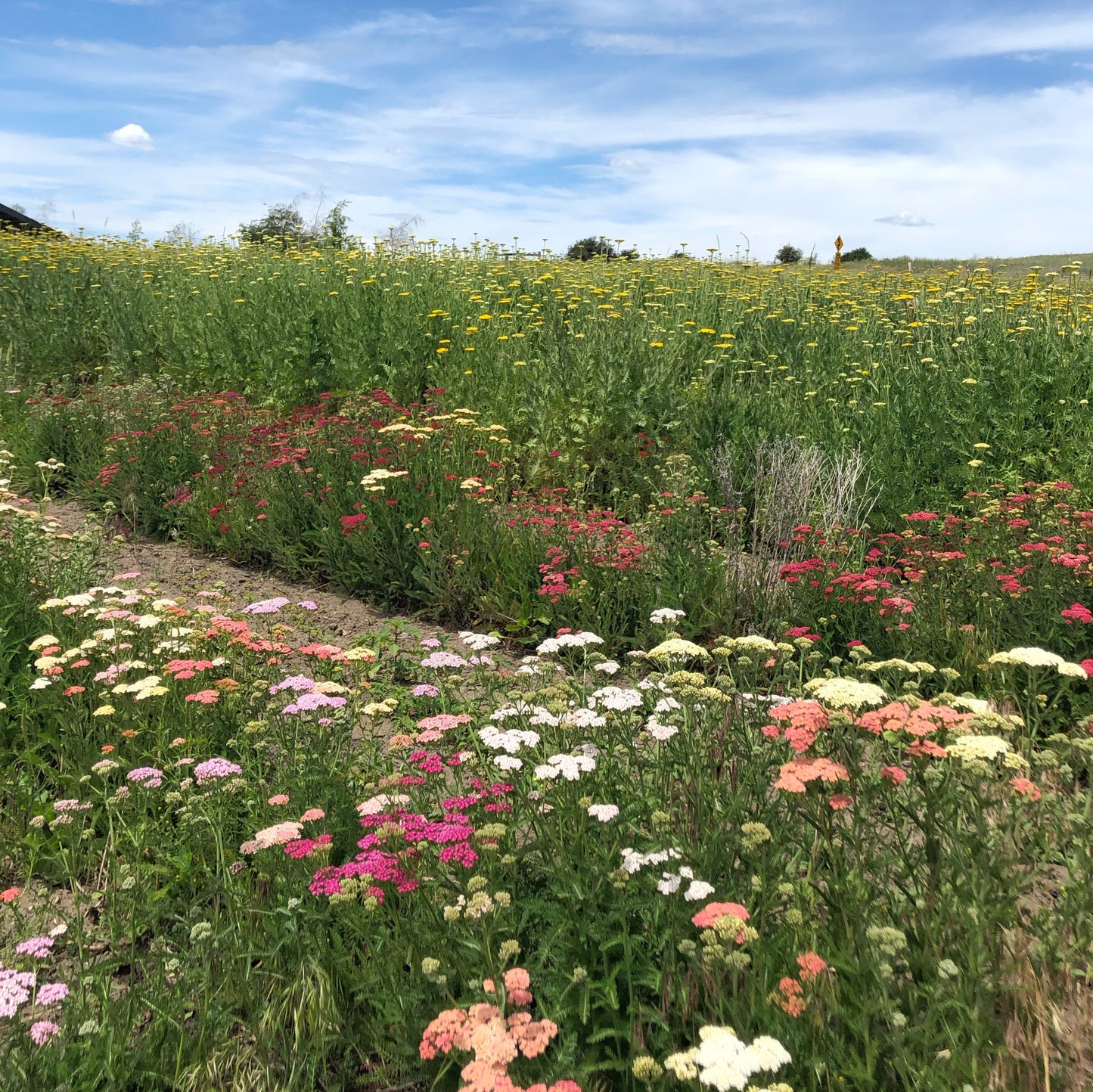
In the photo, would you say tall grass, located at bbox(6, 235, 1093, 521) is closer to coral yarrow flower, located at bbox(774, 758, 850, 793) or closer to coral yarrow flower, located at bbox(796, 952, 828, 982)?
coral yarrow flower, located at bbox(774, 758, 850, 793)

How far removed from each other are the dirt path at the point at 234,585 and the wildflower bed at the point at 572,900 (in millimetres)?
1824

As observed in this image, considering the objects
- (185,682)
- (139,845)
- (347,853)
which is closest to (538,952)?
(347,853)

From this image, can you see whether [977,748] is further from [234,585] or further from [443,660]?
[234,585]

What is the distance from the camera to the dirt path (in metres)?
5.45

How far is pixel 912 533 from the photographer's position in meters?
5.06

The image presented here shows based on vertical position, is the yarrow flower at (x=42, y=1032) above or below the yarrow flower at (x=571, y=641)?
below

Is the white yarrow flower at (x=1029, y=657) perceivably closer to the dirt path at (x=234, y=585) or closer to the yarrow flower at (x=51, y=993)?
the yarrow flower at (x=51, y=993)

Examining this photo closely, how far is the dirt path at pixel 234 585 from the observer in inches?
215

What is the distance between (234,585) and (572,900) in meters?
4.64

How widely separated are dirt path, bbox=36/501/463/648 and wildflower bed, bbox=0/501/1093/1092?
1.82m

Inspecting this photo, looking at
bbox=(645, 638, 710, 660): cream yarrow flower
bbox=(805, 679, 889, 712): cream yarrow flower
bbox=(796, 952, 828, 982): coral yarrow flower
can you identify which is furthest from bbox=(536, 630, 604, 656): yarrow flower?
bbox=(796, 952, 828, 982): coral yarrow flower

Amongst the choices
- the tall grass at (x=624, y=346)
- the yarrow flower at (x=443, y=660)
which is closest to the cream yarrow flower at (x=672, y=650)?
the yarrow flower at (x=443, y=660)

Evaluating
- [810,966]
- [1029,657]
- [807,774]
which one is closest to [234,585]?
[807,774]

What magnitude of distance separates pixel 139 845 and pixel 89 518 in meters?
4.56
